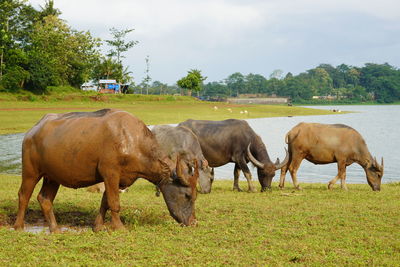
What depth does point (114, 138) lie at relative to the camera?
7098 millimetres

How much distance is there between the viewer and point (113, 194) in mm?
7227

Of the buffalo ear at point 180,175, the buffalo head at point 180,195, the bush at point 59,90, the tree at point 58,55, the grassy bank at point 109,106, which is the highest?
the tree at point 58,55

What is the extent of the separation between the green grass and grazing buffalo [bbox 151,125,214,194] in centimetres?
145

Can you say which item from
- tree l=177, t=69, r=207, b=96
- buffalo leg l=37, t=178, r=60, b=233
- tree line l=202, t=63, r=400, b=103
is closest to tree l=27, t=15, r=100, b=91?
tree l=177, t=69, r=207, b=96

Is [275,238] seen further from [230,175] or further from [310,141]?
[230,175]

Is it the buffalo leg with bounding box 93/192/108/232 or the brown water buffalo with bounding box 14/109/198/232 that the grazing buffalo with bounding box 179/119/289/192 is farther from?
the buffalo leg with bounding box 93/192/108/232

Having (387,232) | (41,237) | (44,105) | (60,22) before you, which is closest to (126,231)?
(41,237)

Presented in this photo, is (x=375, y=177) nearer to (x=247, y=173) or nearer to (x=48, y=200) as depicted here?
(x=247, y=173)

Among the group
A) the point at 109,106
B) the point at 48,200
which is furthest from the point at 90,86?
the point at 48,200

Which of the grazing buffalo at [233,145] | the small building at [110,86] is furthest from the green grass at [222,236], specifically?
the small building at [110,86]

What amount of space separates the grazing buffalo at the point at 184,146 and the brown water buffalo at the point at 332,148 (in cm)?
273

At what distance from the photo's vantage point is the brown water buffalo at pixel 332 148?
13.8m

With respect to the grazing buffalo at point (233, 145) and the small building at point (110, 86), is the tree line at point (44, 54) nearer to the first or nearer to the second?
the small building at point (110, 86)

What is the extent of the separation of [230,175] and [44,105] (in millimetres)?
32059
